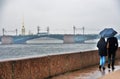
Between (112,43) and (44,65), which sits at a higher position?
(112,43)

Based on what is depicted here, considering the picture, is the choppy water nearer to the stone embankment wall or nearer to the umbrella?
the stone embankment wall

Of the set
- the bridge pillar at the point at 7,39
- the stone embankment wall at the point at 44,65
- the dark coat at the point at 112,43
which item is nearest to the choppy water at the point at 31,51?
the bridge pillar at the point at 7,39

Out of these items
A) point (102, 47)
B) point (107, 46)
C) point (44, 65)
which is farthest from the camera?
point (107, 46)

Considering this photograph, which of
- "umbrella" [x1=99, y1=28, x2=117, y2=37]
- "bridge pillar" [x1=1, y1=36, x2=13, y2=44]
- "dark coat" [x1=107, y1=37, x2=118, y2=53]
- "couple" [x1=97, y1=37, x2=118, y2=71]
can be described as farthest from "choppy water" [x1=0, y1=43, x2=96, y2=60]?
"dark coat" [x1=107, y1=37, x2=118, y2=53]

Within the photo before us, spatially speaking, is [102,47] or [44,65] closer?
[44,65]

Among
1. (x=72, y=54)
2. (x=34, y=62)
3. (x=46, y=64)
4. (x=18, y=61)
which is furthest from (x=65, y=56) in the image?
(x=18, y=61)

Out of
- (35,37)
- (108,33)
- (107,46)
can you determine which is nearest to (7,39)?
(35,37)

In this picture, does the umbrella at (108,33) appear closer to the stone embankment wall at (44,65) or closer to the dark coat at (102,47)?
the dark coat at (102,47)

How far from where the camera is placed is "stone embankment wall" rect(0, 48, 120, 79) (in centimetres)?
905

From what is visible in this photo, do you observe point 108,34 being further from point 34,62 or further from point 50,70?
point 34,62

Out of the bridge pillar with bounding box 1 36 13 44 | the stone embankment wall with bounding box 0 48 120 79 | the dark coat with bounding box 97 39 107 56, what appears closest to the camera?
the stone embankment wall with bounding box 0 48 120 79

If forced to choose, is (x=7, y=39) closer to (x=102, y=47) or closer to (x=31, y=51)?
(x=31, y=51)

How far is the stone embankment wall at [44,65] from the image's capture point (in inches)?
356

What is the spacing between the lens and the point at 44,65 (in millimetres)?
10797
